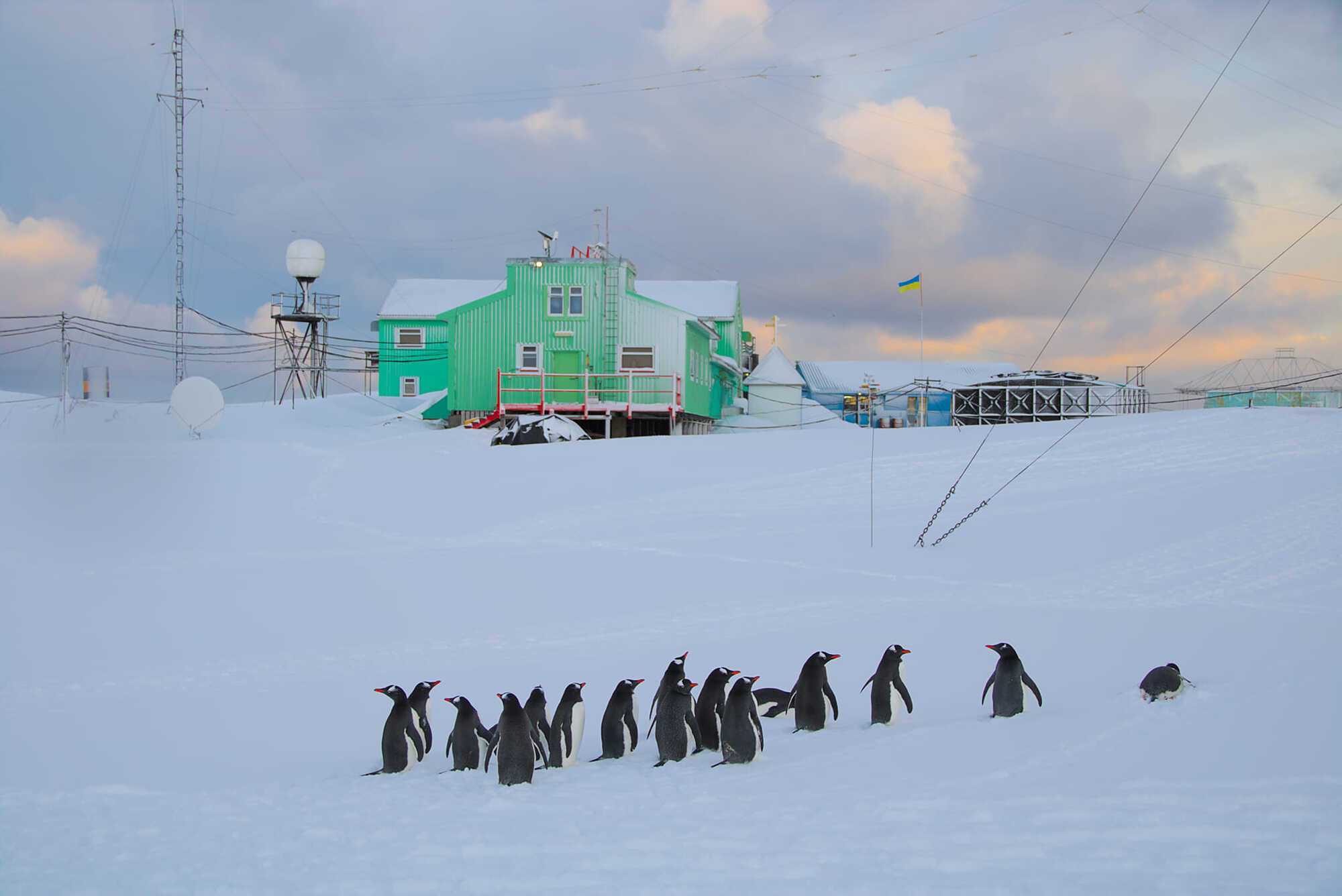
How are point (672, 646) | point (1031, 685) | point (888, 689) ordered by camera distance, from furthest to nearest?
point (672, 646) < point (1031, 685) < point (888, 689)

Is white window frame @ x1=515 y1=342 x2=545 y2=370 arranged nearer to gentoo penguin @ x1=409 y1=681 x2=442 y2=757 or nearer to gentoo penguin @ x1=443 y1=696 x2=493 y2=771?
gentoo penguin @ x1=409 y1=681 x2=442 y2=757

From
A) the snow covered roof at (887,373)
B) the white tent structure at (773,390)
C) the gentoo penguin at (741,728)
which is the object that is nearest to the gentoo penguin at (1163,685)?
the gentoo penguin at (741,728)

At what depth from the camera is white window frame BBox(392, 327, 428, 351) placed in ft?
129

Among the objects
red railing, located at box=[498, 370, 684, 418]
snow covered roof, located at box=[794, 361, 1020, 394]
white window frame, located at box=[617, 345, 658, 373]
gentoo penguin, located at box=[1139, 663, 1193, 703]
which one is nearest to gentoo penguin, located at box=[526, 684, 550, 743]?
gentoo penguin, located at box=[1139, 663, 1193, 703]

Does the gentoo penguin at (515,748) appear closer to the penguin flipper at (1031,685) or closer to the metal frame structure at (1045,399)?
the penguin flipper at (1031,685)

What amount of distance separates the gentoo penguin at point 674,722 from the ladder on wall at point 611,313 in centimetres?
2374

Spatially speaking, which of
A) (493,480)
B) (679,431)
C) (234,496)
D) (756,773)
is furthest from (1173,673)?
(679,431)

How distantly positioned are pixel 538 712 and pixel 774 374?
3387 cm

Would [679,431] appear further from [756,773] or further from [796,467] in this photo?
[756,773]

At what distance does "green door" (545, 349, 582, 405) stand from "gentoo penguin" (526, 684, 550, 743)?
2215 centimetres

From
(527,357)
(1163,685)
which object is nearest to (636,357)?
(527,357)

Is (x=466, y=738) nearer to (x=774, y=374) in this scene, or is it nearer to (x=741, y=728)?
(x=741, y=728)

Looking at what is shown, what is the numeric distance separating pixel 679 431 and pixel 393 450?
12.0 m

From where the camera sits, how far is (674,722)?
793 cm
